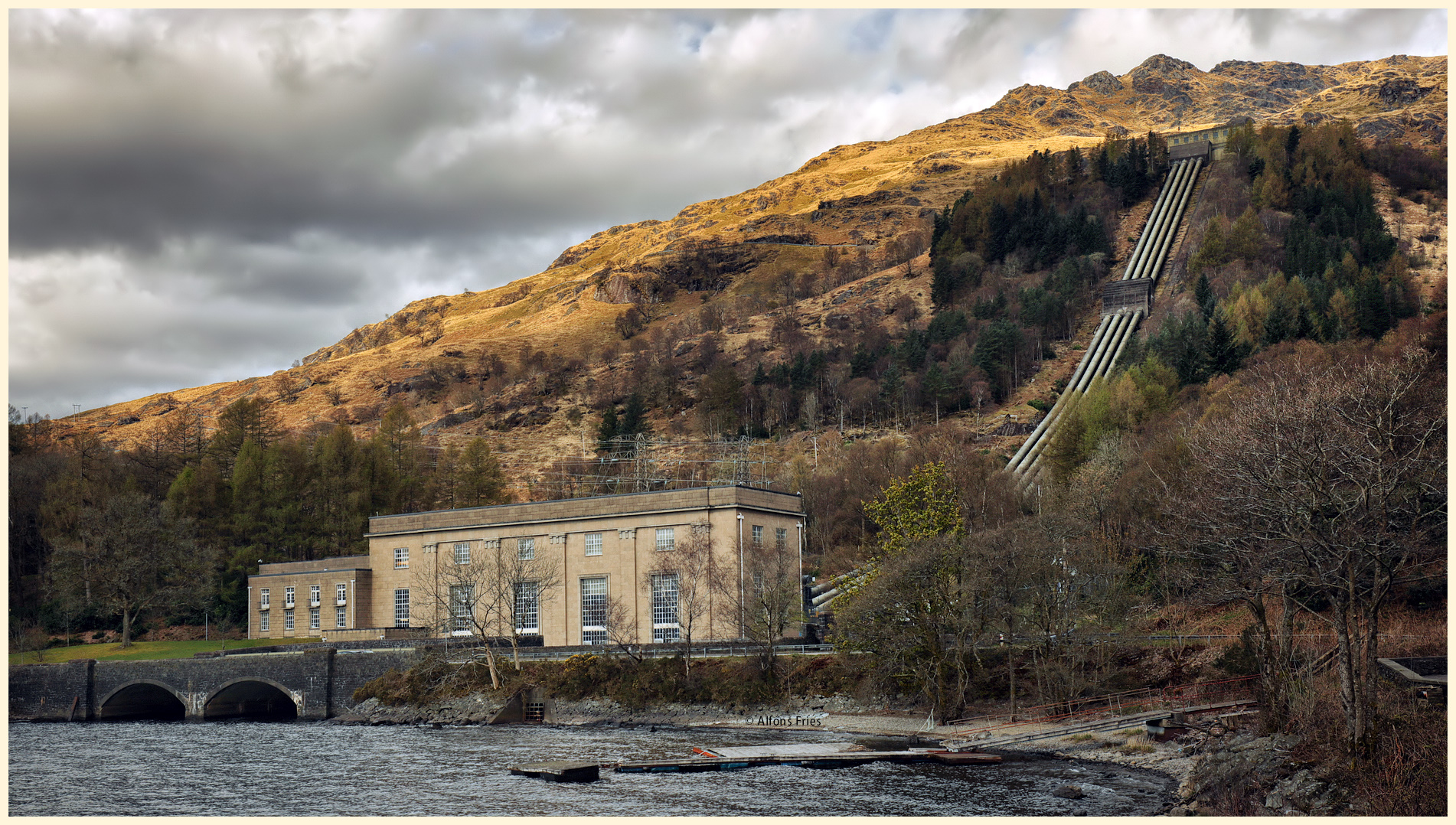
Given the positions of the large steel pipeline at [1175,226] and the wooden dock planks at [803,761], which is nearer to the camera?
the wooden dock planks at [803,761]

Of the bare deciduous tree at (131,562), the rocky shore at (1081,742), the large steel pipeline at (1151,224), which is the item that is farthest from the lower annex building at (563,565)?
the large steel pipeline at (1151,224)

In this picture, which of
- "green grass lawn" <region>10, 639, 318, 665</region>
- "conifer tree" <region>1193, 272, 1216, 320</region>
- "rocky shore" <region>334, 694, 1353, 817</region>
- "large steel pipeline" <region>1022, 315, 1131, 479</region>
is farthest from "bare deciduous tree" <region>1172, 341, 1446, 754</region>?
"conifer tree" <region>1193, 272, 1216, 320</region>

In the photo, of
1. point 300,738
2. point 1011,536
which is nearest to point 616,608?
point 300,738

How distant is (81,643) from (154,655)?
15.1 metres

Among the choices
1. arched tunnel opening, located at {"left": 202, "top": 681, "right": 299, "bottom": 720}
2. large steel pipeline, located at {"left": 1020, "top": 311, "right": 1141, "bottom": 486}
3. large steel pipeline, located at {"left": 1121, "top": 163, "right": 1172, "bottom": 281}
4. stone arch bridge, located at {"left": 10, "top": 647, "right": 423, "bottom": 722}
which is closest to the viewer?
stone arch bridge, located at {"left": 10, "top": 647, "right": 423, "bottom": 722}

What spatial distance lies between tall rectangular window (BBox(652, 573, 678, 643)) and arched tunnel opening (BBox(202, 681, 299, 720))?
72.3ft

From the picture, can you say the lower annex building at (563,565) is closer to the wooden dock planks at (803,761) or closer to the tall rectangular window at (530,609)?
the tall rectangular window at (530,609)

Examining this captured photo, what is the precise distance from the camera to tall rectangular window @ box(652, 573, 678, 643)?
235 ft

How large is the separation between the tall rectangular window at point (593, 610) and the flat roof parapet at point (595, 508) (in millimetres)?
4272

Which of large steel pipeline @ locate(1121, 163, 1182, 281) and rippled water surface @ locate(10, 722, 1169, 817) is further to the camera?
large steel pipeline @ locate(1121, 163, 1182, 281)

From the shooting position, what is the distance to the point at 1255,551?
111ft

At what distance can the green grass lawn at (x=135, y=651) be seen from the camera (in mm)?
81688

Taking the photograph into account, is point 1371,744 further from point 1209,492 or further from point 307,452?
point 307,452

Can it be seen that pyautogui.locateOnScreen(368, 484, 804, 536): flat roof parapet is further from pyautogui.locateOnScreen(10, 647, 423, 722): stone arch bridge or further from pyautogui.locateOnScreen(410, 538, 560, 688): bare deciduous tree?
pyautogui.locateOnScreen(10, 647, 423, 722): stone arch bridge
